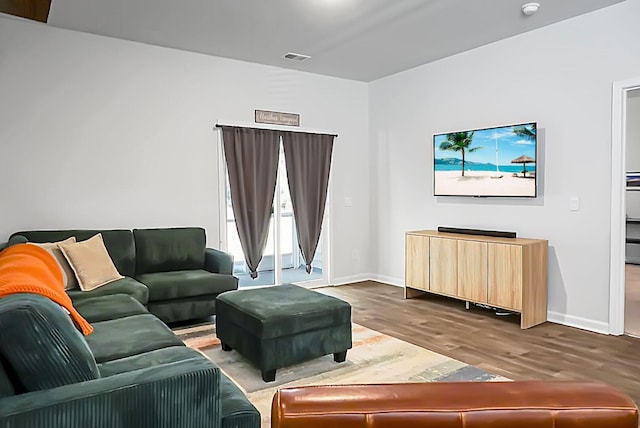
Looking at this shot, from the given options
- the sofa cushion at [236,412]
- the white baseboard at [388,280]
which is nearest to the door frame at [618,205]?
the white baseboard at [388,280]

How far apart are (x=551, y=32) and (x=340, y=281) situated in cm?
378

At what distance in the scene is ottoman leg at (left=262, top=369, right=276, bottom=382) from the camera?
303 centimetres

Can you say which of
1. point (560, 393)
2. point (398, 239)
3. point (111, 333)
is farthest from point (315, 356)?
point (398, 239)

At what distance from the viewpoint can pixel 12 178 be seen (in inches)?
165

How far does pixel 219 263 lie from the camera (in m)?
4.64

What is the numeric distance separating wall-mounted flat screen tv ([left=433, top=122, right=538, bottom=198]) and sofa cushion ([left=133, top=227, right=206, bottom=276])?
9.22ft

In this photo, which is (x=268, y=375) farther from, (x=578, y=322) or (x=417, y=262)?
(x=578, y=322)

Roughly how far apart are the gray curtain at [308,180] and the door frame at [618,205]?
3228mm

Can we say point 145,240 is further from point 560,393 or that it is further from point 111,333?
point 560,393

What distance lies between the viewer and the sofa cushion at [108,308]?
2.98m

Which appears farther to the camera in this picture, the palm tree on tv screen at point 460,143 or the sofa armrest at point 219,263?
the palm tree on tv screen at point 460,143

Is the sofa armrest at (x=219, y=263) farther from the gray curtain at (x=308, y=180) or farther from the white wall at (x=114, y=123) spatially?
the gray curtain at (x=308, y=180)

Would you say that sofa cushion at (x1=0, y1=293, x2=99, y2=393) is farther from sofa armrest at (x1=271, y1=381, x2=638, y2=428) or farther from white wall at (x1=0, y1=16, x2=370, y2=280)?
white wall at (x1=0, y1=16, x2=370, y2=280)

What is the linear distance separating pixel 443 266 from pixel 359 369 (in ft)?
6.67
